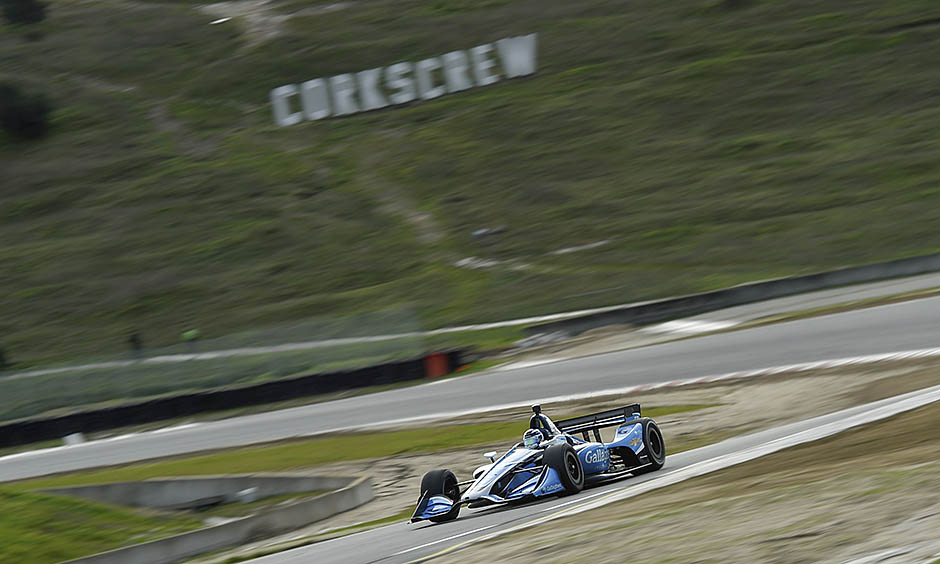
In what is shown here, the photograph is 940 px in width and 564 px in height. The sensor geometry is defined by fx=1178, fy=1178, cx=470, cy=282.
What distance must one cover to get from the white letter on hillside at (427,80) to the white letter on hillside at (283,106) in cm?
708

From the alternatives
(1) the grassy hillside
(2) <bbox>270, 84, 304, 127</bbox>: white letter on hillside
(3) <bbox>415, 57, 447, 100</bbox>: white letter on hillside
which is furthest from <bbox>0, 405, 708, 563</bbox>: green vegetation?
(2) <bbox>270, 84, 304, 127</bbox>: white letter on hillside

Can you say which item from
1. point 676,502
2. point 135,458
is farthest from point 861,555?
point 135,458

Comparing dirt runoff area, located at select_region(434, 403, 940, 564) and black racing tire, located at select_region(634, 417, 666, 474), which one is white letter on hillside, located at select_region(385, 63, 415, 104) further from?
dirt runoff area, located at select_region(434, 403, 940, 564)

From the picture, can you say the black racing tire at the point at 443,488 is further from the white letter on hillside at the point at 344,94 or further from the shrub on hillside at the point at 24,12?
the shrub on hillside at the point at 24,12

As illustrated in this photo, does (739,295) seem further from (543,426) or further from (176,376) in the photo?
(543,426)

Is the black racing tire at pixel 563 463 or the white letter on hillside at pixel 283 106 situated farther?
the white letter on hillside at pixel 283 106

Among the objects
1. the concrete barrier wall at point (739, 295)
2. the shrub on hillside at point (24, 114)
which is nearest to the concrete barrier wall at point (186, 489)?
the concrete barrier wall at point (739, 295)

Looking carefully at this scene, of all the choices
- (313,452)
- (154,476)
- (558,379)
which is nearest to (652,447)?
(313,452)

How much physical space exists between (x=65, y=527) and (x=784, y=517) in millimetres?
9155

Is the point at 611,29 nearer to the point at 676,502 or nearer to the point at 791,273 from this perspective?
the point at 791,273

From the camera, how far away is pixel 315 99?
67938 mm

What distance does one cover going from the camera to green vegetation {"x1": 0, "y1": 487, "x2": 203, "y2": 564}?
12523 millimetres

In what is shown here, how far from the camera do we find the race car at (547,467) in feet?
36.0

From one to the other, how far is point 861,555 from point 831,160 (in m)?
41.9
